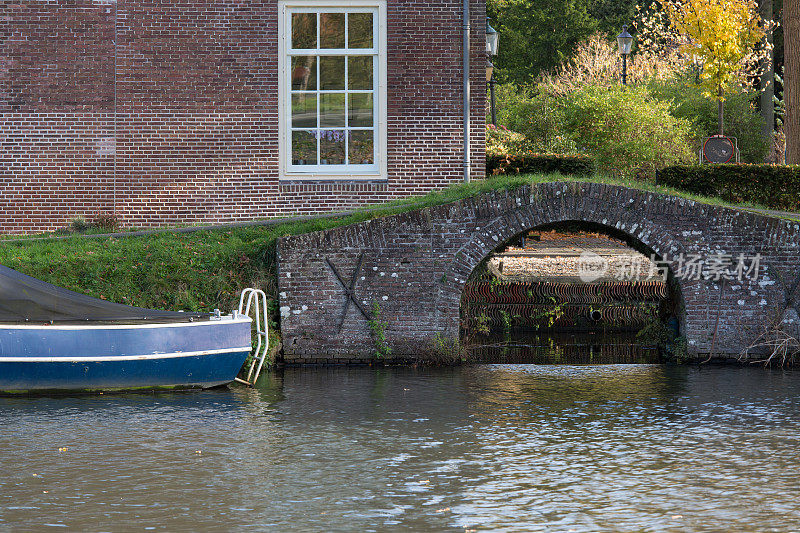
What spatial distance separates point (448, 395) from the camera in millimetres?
13352

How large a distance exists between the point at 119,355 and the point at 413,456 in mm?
4919

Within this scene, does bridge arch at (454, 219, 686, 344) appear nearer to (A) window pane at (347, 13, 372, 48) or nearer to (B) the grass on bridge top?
(B) the grass on bridge top

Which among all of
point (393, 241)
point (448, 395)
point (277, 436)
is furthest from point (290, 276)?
point (277, 436)

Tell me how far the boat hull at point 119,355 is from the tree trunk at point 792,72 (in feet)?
56.7

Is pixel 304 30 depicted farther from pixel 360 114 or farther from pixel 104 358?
pixel 104 358

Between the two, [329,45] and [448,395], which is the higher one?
[329,45]

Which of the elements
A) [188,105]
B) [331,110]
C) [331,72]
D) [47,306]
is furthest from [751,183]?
[47,306]

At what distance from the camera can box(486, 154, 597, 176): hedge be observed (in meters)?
22.0

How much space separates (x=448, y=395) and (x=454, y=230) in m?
3.45

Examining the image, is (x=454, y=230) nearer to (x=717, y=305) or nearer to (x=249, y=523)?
(x=717, y=305)

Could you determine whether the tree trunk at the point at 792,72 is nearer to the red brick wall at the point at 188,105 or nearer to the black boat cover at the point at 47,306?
the red brick wall at the point at 188,105

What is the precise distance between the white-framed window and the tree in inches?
1286

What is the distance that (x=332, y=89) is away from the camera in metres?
19.5

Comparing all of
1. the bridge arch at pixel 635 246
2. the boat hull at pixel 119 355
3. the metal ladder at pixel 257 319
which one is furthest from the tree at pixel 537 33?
the boat hull at pixel 119 355
